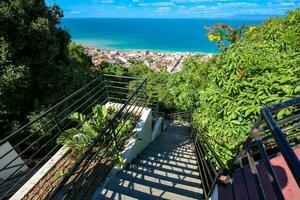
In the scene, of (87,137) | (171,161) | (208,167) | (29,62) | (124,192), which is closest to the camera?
(124,192)

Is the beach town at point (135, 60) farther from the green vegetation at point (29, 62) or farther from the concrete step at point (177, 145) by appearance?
the concrete step at point (177, 145)

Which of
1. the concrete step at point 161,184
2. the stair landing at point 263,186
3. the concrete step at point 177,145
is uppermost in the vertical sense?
the concrete step at point 161,184

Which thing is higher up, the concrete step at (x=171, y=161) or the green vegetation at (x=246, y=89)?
the green vegetation at (x=246, y=89)

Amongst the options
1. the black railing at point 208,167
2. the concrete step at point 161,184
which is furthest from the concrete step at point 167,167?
the concrete step at point 161,184

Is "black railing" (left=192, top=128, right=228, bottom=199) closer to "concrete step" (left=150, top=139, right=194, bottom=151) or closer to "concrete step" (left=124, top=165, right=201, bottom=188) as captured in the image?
"concrete step" (left=124, top=165, right=201, bottom=188)

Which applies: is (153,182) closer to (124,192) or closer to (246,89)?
(124,192)

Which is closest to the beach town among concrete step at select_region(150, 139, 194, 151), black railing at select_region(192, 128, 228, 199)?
concrete step at select_region(150, 139, 194, 151)

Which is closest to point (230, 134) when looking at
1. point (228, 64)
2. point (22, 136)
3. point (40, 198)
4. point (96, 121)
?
point (228, 64)

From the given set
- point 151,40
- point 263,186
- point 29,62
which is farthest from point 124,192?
point 151,40
